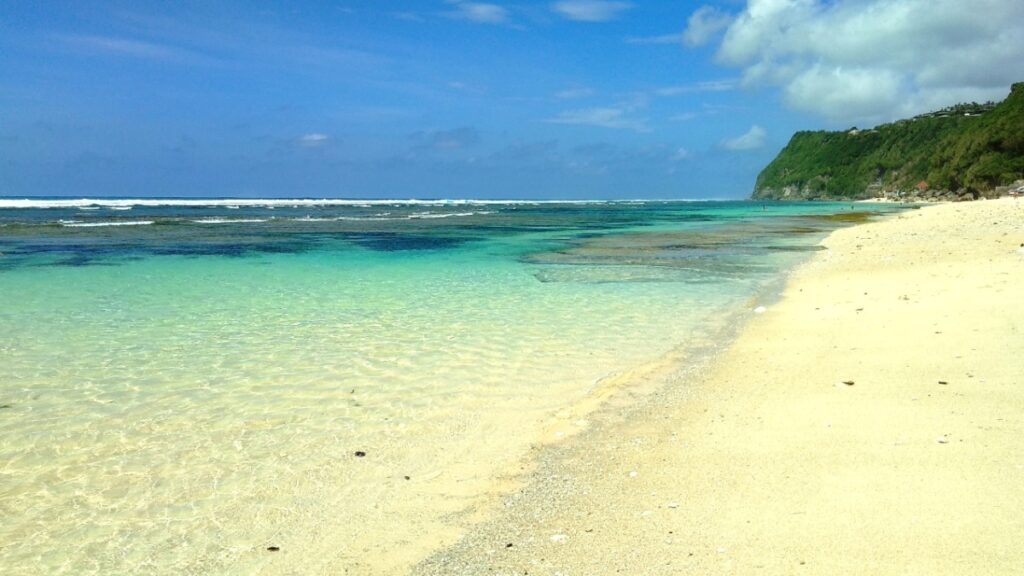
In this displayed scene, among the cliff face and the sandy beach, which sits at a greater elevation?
the cliff face

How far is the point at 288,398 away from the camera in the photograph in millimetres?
7219

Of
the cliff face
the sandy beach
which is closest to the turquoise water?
the sandy beach

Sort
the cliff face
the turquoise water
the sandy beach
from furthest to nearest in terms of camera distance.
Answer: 1. the cliff face
2. the turquoise water
3. the sandy beach

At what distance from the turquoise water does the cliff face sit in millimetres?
73089

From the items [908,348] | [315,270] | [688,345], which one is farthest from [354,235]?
[908,348]

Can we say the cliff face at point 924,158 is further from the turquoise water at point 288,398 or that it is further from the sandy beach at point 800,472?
the sandy beach at point 800,472

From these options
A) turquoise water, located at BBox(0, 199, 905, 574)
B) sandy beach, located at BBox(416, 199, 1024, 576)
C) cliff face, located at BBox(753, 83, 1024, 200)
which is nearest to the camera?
sandy beach, located at BBox(416, 199, 1024, 576)

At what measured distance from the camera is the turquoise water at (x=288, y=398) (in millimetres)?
4438

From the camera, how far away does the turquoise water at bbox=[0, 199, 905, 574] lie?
4.44m

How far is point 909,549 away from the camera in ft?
12.0

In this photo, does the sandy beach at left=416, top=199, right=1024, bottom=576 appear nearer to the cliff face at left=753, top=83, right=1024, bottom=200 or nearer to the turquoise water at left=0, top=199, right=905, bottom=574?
the turquoise water at left=0, top=199, right=905, bottom=574

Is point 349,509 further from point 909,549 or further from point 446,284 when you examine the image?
point 446,284

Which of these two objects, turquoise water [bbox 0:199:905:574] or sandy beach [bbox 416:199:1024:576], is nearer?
sandy beach [bbox 416:199:1024:576]

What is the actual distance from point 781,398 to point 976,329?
3.96 meters
